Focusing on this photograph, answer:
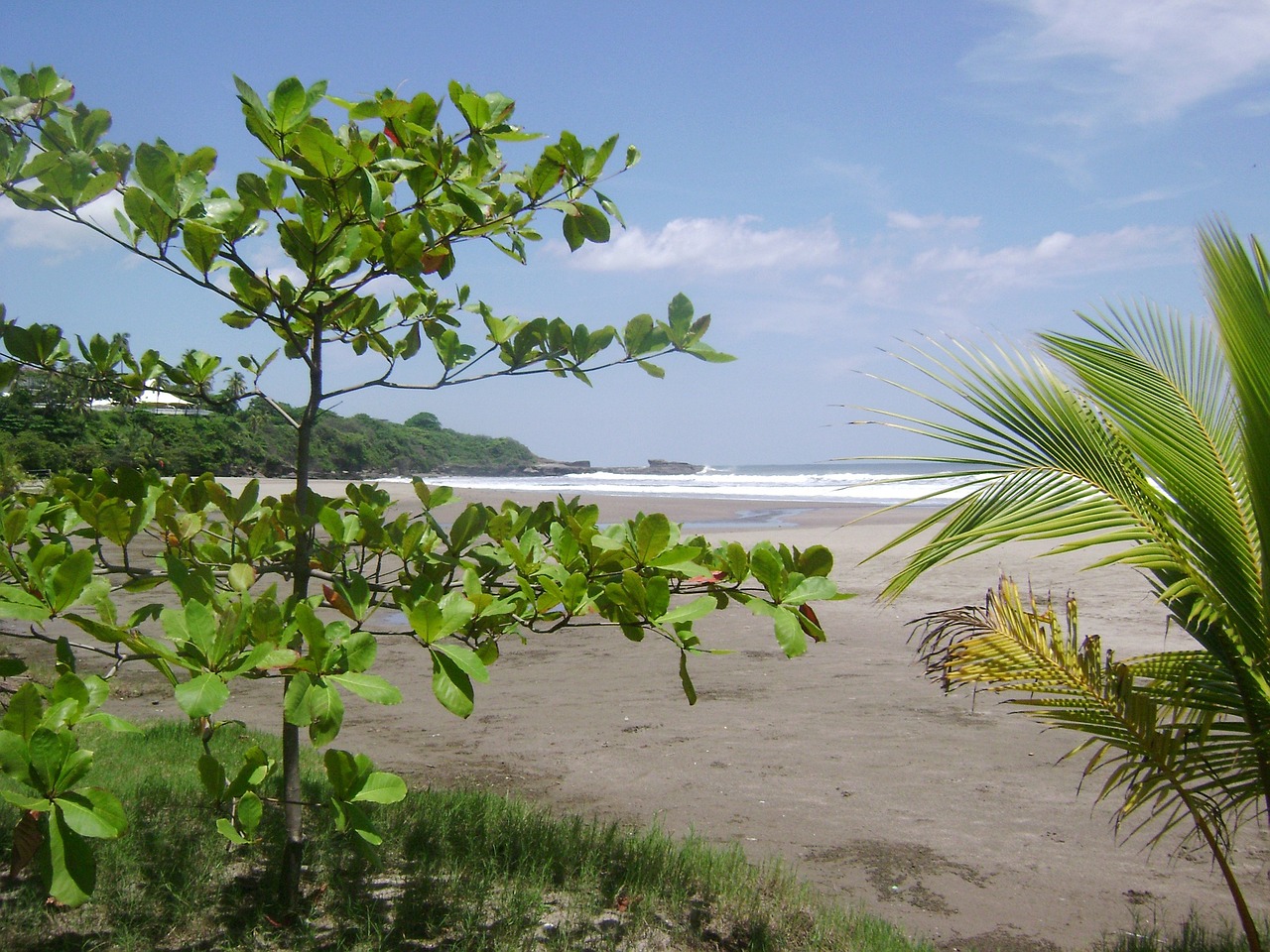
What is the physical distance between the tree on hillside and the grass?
0.31 metres

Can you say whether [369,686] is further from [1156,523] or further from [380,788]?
[1156,523]

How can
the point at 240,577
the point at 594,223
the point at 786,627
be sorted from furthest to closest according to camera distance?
the point at 594,223
the point at 240,577
the point at 786,627

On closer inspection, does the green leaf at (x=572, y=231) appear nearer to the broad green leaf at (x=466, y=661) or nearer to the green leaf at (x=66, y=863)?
the broad green leaf at (x=466, y=661)

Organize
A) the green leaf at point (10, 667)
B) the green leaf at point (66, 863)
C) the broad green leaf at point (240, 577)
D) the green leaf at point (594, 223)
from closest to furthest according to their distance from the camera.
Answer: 1. the green leaf at point (66, 863)
2. the green leaf at point (10, 667)
3. the broad green leaf at point (240, 577)
4. the green leaf at point (594, 223)

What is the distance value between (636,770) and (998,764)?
92.0 inches

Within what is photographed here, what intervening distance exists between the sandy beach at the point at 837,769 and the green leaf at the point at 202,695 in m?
2.18

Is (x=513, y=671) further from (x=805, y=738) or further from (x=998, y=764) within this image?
(x=998, y=764)

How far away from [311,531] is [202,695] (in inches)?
50.3

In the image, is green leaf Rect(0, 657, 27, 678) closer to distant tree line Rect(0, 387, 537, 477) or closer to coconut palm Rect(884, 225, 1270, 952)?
distant tree line Rect(0, 387, 537, 477)

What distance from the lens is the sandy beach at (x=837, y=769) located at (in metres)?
4.05

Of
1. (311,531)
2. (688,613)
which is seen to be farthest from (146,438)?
(688,613)

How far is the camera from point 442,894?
3201 millimetres

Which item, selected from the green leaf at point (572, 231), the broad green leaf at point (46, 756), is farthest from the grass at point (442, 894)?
the green leaf at point (572, 231)

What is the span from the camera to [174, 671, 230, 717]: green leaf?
148 cm
